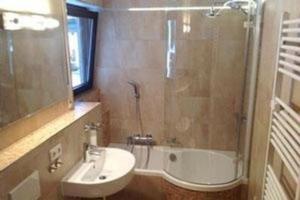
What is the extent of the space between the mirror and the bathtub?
1.25m

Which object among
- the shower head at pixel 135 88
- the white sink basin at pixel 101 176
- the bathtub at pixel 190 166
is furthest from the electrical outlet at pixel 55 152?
the shower head at pixel 135 88

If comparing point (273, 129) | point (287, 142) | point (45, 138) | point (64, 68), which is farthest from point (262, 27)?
point (45, 138)

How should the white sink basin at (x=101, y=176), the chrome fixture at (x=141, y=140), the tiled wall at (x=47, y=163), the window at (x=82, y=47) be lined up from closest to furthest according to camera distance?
1. the tiled wall at (x=47, y=163)
2. the white sink basin at (x=101, y=176)
3. the window at (x=82, y=47)
4. the chrome fixture at (x=141, y=140)

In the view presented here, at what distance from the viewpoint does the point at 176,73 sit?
10.0 ft

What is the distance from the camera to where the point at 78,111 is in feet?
7.17

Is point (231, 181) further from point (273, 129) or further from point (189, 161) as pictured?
point (273, 129)

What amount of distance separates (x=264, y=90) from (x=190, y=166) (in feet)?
4.14

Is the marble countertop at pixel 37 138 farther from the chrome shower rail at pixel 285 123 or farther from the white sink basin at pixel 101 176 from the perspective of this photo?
the chrome shower rail at pixel 285 123

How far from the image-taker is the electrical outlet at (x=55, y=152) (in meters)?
1.63

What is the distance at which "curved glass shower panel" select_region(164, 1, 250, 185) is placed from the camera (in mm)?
2871

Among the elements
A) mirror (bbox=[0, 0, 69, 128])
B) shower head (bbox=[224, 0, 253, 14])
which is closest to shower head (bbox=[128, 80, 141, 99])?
mirror (bbox=[0, 0, 69, 128])

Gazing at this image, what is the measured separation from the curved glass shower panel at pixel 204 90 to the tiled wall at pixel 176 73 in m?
0.01

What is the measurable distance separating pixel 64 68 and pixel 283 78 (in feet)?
5.06

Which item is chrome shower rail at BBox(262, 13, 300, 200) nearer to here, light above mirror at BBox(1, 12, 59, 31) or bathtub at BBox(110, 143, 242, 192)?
bathtub at BBox(110, 143, 242, 192)
